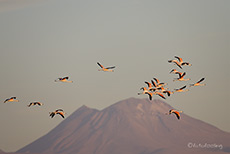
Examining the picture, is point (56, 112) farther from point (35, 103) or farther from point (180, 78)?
point (180, 78)

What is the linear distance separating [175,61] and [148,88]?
243 inches

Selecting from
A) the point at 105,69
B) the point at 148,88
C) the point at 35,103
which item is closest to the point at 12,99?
the point at 35,103

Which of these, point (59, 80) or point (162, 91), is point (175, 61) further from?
point (59, 80)

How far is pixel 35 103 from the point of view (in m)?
89.2

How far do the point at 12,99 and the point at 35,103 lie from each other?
3.40 m

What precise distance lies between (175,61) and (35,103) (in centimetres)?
2124

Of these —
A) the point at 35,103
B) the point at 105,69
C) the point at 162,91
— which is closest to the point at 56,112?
the point at 35,103

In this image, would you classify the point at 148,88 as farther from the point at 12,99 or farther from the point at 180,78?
the point at 12,99

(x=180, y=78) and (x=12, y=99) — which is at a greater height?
(x=180, y=78)

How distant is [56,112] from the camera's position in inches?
3440

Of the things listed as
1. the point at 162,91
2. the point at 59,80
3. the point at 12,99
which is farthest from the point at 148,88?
the point at 12,99

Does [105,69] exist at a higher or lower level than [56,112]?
higher

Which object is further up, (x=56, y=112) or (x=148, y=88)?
(x=148, y=88)

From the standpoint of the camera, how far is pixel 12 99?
293 ft
